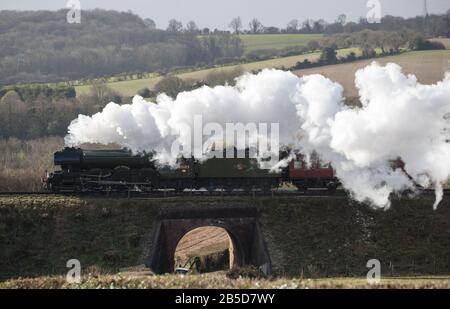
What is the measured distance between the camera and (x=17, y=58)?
182 metres

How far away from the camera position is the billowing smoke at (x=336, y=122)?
47.7 metres

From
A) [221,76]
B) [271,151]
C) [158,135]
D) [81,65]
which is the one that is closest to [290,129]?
[271,151]

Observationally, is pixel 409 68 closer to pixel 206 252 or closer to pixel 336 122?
pixel 206 252

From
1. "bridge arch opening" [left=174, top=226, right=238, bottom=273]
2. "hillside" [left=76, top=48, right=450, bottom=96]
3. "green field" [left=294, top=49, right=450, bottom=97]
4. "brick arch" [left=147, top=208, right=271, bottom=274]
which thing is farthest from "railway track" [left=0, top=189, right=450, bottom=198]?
"hillside" [left=76, top=48, right=450, bottom=96]

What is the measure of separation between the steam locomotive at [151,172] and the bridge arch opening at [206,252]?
20.0 ft

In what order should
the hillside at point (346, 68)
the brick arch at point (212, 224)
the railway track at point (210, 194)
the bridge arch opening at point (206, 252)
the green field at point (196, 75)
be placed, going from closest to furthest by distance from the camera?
the brick arch at point (212, 224)
the railway track at point (210, 194)
the bridge arch opening at point (206, 252)
the hillside at point (346, 68)
the green field at point (196, 75)

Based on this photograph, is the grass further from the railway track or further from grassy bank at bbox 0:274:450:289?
the railway track

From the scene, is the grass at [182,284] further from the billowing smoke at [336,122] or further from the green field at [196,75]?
the green field at [196,75]

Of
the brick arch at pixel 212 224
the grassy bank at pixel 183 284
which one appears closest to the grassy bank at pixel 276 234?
the brick arch at pixel 212 224

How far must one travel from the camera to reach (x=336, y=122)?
5025cm

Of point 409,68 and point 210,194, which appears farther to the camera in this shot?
point 409,68

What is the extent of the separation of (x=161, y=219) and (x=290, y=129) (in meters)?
11.7

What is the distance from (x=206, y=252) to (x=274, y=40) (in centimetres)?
11959

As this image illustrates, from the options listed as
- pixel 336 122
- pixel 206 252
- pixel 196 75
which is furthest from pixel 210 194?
pixel 196 75
